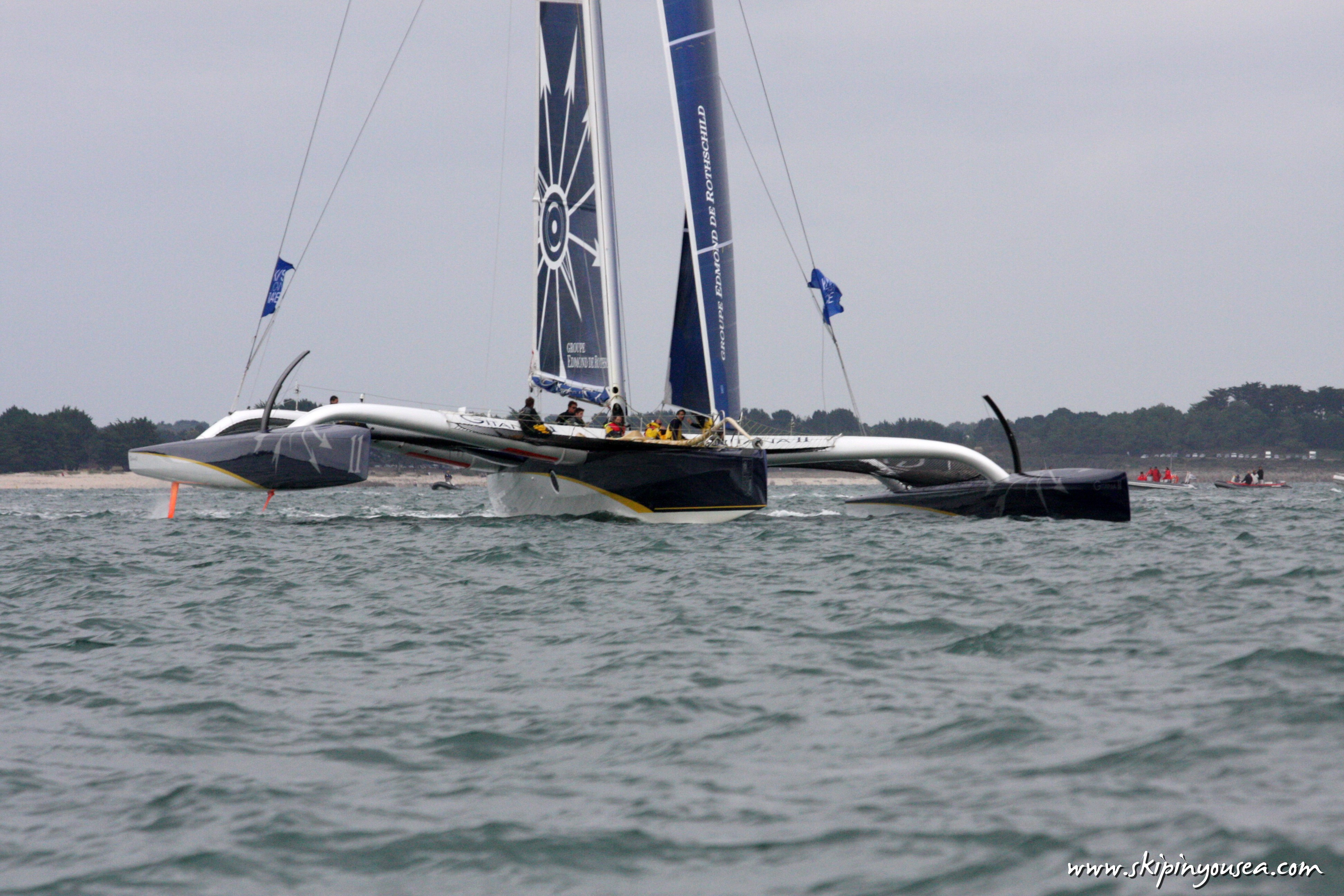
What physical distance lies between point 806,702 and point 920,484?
12.6 metres

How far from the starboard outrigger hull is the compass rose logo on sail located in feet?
15.2

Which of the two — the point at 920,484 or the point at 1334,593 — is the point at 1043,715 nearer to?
the point at 1334,593

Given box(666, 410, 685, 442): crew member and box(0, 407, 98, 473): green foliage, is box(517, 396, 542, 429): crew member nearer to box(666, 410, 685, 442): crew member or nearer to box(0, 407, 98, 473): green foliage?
box(666, 410, 685, 442): crew member

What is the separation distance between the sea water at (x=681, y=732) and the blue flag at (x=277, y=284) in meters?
7.29

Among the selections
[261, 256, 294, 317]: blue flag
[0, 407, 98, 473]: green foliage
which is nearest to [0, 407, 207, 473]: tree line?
[0, 407, 98, 473]: green foliage

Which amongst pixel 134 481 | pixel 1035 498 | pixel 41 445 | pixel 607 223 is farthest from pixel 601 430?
pixel 41 445

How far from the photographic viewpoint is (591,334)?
16625mm

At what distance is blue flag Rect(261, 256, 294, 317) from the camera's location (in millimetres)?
15859

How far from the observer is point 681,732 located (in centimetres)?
423

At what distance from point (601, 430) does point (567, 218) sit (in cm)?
367

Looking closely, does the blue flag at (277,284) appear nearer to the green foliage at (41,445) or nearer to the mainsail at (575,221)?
the mainsail at (575,221)

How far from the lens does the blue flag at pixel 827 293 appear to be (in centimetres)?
1557

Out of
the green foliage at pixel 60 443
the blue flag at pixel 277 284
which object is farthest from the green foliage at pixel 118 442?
the blue flag at pixel 277 284

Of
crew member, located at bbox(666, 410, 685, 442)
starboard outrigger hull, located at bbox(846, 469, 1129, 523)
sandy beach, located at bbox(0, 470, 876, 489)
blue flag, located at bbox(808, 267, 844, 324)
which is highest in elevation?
blue flag, located at bbox(808, 267, 844, 324)
